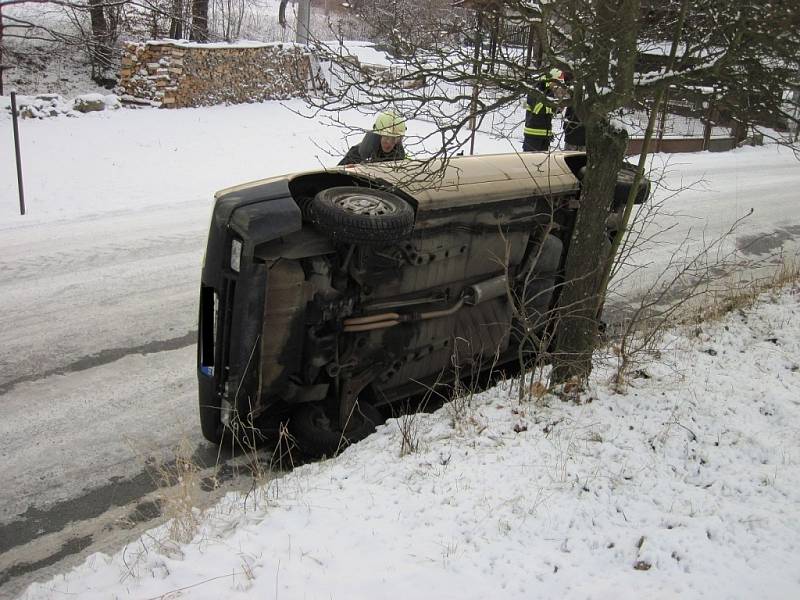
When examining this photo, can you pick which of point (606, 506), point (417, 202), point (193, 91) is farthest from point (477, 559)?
point (193, 91)

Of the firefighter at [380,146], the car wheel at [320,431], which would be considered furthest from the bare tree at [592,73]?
the firefighter at [380,146]

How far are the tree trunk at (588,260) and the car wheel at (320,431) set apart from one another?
1.39 meters

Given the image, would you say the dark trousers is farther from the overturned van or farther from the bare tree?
the bare tree

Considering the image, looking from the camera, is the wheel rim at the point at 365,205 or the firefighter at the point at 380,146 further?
the firefighter at the point at 380,146

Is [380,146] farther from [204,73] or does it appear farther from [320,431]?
[204,73]

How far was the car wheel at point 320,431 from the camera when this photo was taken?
4738mm

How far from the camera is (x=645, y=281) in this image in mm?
9016

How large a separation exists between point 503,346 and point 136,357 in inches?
120

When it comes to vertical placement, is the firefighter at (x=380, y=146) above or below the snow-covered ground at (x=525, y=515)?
above

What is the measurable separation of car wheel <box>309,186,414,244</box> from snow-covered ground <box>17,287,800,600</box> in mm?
1251

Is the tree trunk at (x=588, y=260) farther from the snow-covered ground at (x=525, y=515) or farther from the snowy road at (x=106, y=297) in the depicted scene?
the snowy road at (x=106, y=297)

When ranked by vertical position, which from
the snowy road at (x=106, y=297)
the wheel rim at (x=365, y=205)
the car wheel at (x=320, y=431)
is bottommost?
the snowy road at (x=106, y=297)

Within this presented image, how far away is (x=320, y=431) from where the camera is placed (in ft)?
15.6

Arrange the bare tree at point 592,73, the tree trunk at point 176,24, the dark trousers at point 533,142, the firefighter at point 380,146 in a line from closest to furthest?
the bare tree at point 592,73 → the firefighter at point 380,146 → the tree trunk at point 176,24 → the dark trousers at point 533,142
